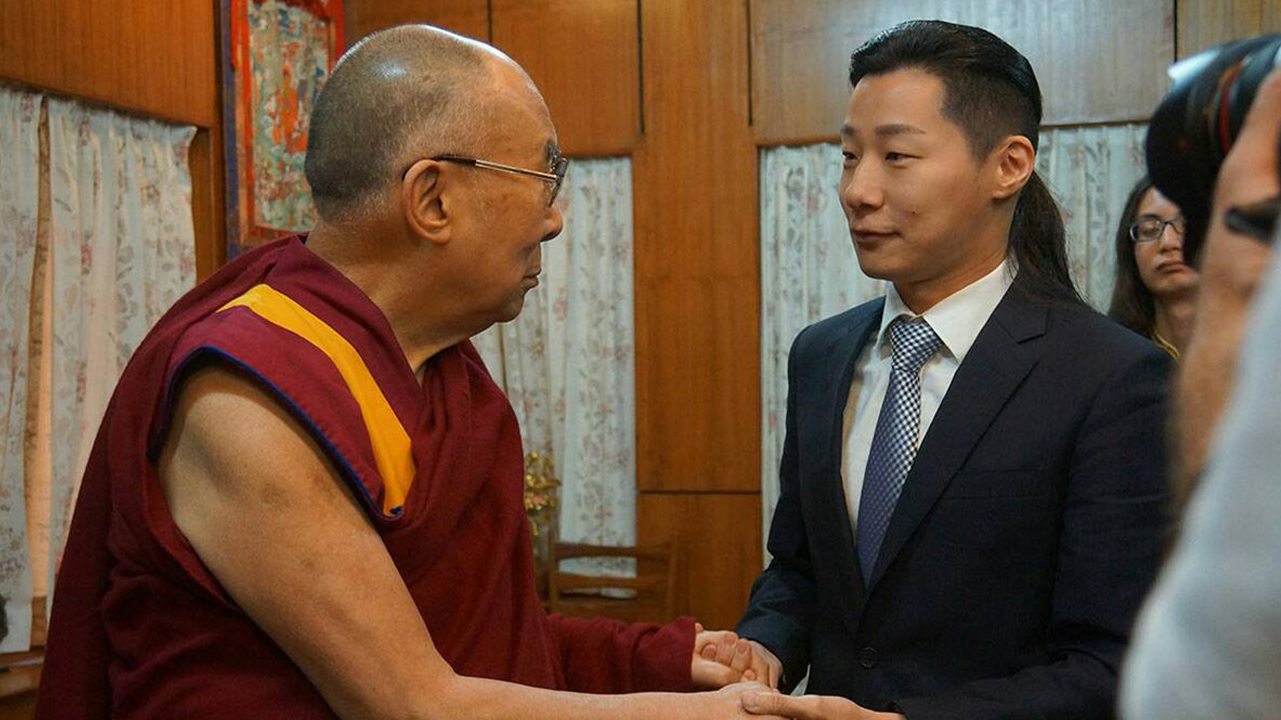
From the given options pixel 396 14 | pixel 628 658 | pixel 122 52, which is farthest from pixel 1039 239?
pixel 396 14

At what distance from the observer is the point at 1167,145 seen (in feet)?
2.48

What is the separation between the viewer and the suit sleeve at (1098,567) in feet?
4.85

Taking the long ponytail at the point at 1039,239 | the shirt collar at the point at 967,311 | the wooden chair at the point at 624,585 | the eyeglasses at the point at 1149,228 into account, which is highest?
the eyeglasses at the point at 1149,228

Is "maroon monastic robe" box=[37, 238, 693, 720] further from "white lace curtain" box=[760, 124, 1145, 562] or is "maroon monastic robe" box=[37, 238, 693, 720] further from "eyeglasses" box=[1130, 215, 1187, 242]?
"white lace curtain" box=[760, 124, 1145, 562]

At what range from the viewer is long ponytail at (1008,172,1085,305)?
1.79 metres

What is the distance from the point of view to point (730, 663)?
1761mm

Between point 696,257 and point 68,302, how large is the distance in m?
2.71

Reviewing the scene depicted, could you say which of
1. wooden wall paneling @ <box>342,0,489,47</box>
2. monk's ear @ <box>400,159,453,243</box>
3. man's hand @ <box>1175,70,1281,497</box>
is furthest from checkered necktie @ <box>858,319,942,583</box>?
wooden wall paneling @ <box>342,0,489,47</box>

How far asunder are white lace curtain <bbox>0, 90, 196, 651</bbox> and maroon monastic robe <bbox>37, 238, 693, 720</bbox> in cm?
271

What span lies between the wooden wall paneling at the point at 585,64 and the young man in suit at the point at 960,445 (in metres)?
3.88

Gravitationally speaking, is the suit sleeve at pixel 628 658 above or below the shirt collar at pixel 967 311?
below

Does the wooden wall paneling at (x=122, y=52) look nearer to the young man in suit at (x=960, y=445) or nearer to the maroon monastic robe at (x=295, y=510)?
the maroon monastic robe at (x=295, y=510)

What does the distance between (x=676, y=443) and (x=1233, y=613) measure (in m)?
5.21

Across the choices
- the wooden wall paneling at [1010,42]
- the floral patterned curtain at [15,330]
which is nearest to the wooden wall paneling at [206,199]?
the floral patterned curtain at [15,330]
